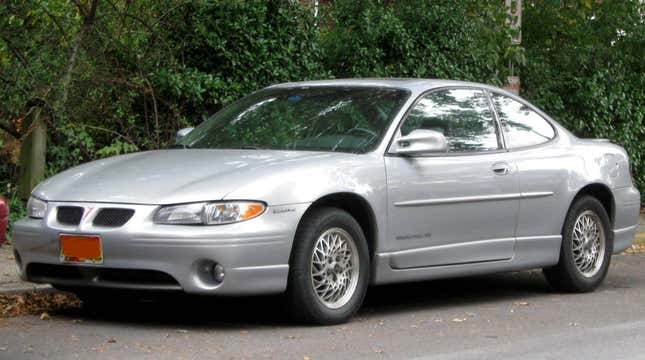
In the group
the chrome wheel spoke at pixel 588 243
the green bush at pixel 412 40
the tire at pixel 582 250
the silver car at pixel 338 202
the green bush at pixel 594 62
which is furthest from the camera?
the green bush at pixel 594 62

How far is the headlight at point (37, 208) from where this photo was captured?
778 centimetres

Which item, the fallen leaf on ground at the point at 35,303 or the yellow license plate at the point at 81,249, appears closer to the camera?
the yellow license plate at the point at 81,249

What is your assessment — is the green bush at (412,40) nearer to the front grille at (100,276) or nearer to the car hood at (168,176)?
the car hood at (168,176)

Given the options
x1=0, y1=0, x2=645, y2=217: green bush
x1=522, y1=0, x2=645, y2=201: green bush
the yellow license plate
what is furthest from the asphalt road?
x1=522, y1=0, x2=645, y2=201: green bush

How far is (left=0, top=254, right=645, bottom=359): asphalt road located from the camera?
6.93 metres

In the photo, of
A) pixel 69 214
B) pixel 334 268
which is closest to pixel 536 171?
pixel 334 268

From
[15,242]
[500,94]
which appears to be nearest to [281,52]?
[500,94]

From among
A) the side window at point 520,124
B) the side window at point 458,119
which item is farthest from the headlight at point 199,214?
the side window at point 520,124

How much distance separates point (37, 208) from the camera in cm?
785

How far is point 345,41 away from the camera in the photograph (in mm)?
14078

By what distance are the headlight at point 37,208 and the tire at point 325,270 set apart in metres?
1.51

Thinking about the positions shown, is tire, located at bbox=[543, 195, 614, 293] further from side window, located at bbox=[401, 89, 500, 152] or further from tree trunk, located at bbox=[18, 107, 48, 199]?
tree trunk, located at bbox=[18, 107, 48, 199]

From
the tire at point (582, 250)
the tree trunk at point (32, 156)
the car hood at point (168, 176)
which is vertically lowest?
the tire at point (582, 250)

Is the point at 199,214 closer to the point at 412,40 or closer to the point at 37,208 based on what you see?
the point at 37,208
